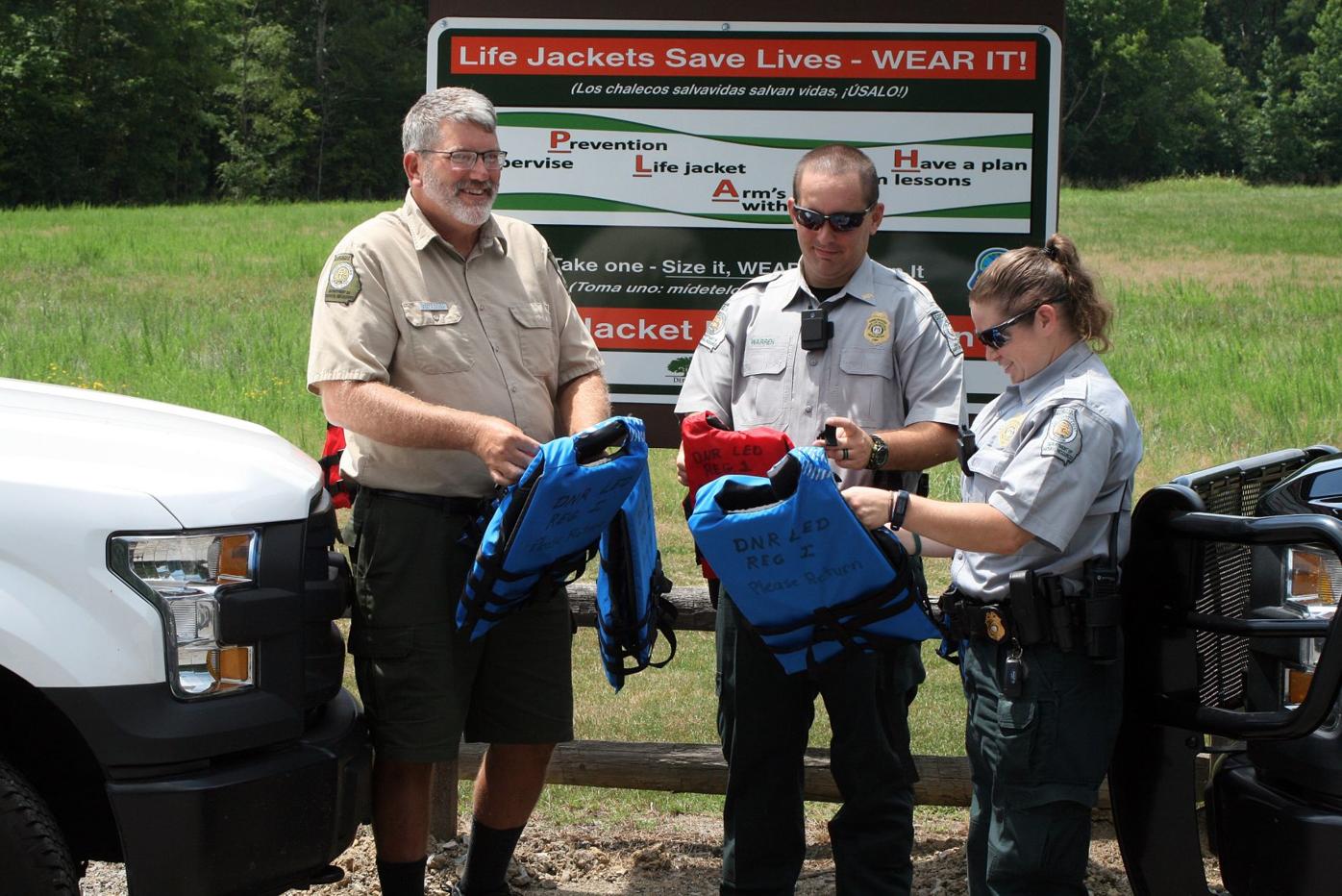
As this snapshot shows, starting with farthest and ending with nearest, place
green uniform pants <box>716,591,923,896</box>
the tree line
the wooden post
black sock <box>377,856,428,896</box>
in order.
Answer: the tree line, the wooden post, black sock <box>377,856,428,896</box>, green uniform pants <box>716,591,923,896</box>

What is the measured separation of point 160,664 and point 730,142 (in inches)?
109

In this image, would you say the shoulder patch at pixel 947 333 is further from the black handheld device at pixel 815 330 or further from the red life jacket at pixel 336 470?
the red life jacket at pixel 336 470

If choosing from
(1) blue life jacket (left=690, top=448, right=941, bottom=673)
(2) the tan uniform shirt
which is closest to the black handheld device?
(1) blue life jacket (left=690, top=448, right=941, bottom=673)

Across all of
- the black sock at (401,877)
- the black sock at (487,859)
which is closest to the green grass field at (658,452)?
the black sock at (487,859)

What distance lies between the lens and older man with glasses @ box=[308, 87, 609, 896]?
3.75 m

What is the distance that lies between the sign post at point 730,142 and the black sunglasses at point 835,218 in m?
1.32

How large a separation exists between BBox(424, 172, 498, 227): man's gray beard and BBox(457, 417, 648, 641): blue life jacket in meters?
0.67

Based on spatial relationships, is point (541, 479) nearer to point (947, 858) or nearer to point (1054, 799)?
point (1054, 799)

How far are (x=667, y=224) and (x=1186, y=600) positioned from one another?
243cm

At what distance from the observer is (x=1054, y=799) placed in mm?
3178

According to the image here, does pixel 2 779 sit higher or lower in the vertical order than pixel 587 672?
higher

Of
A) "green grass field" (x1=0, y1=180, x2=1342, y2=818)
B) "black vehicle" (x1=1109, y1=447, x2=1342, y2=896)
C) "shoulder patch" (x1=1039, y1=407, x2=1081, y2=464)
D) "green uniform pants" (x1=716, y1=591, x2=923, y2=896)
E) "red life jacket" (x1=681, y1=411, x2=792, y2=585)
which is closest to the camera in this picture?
"black vehicle" (x1=1109, y1=447, x2=1342, y2=896)

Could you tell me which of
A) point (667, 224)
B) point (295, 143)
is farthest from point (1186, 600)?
point (295, 143)

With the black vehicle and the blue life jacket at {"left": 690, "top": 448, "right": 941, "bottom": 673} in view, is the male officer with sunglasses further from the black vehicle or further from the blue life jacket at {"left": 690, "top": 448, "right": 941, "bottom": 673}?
the black vehicle
